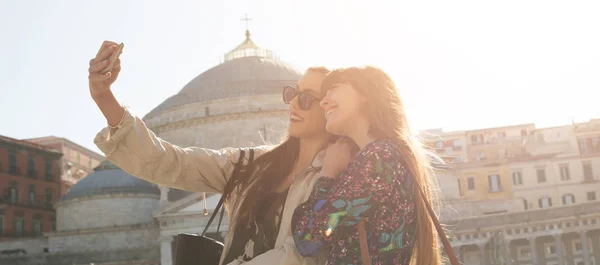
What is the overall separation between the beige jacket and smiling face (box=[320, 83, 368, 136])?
0.27 m

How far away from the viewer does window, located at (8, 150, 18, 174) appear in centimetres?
4875

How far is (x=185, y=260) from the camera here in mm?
3713

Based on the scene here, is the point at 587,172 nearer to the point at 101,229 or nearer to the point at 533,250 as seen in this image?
the point at 533,250

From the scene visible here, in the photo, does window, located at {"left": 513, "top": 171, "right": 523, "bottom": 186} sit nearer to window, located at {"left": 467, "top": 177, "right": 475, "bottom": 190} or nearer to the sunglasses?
window, located at {"left": 467, "top": 177, "right": 475, "bottom": 190}

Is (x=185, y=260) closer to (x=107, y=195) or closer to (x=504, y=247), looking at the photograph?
(x=504, y=247)

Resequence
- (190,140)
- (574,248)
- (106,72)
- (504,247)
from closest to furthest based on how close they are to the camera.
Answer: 1. (106,72)
2. (504,247)
3. (574,248)
4. (190,140)

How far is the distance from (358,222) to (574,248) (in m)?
41.0

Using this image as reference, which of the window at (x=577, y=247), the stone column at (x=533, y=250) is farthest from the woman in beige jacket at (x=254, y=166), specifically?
the window at (x=577, y=247)

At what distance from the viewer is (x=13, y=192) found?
1916 inches

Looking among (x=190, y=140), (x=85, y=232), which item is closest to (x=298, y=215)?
(x=85, y=232)

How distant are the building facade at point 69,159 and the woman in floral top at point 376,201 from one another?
52687mm

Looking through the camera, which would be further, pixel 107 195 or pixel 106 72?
pixel 107 195

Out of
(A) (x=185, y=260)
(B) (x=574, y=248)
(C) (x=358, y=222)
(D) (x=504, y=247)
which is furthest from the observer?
(B) (x=574, y=248)

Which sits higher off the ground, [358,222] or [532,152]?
[532,152]
